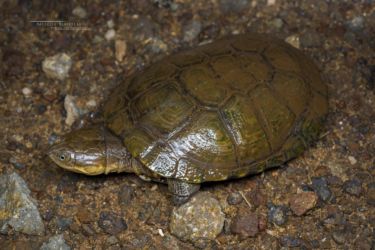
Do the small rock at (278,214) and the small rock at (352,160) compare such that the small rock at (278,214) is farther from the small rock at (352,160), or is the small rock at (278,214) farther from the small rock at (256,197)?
the small rock at (352,160)

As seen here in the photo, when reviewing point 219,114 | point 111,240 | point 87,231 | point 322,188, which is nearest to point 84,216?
point 87,231

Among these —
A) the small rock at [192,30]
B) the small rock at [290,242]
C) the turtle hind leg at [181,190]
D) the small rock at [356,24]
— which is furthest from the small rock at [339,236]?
the small rock at [192,30]

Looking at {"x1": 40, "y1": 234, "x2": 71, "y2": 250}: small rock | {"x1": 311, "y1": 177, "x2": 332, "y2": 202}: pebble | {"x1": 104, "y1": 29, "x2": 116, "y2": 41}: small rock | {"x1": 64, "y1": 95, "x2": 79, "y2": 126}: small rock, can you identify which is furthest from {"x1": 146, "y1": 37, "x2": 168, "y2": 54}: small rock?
{"x1": 40, "y1": 234, "x2": 71, "y2": 250}: small rock

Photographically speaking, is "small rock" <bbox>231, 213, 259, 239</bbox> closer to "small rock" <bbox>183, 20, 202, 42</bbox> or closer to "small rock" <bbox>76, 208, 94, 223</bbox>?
"small rock" <bbox>76, 208, 94, 223</bbox>

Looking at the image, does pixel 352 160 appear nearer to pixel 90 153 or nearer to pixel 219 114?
pixel 219 114

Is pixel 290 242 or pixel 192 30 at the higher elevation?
pixel 192 30

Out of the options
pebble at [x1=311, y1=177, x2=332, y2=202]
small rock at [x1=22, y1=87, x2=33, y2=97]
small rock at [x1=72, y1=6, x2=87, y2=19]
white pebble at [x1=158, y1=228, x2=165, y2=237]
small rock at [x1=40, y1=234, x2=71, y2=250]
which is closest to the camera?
small rock at [x1=40, y1=234, x2=71, y2=250]
